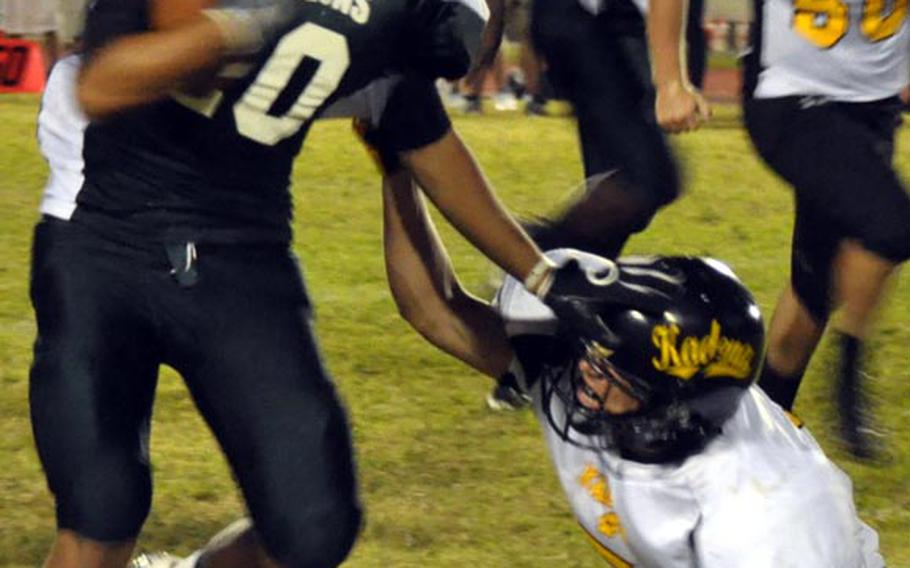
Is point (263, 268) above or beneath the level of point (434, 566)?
above

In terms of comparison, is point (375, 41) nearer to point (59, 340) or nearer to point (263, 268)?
point (263, 268)

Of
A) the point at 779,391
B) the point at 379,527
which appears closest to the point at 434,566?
the point at 379,527

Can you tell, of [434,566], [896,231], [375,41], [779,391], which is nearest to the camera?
[375,41]

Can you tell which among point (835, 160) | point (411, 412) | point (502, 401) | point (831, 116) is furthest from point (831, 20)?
point (411, 412)

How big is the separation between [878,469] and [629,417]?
6.41 feet

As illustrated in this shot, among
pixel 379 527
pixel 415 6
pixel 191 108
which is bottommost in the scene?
pixel 379 527

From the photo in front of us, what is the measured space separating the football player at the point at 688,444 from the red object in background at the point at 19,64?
25.5 feet

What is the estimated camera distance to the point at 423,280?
3521 millimetres

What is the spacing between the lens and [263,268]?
317 centimetres

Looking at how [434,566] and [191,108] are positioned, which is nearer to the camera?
[191,108]

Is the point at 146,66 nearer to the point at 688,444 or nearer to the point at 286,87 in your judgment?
the point at 286,87

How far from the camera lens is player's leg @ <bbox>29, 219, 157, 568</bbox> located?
119 inches

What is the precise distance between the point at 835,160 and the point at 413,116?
1514 millimetres

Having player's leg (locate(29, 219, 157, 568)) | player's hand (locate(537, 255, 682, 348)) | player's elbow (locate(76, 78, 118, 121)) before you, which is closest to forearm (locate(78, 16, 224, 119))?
player's elbow (locate(76, 78, 118, 121))
